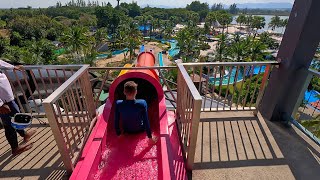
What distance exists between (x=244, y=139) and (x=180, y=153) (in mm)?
1414

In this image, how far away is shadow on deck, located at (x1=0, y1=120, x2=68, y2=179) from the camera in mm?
3395

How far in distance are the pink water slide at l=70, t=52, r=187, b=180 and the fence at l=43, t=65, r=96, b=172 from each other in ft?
0.81

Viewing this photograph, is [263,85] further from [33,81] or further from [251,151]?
[33,81]

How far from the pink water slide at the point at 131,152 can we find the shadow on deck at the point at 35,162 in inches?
25.4

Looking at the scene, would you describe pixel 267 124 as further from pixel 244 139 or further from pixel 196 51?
pixel 196 51

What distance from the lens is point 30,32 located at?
169 feet

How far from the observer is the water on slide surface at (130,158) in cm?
320

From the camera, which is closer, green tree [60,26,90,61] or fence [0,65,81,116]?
fence [0,65,81,116]

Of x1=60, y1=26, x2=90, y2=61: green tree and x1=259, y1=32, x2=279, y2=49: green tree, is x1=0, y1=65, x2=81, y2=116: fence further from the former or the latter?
x1=259, y1=32, x2=279, y2=49: green tree

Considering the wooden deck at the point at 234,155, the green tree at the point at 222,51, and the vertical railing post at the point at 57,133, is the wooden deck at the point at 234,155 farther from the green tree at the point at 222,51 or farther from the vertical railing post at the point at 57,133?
the green tree at the point at 222,51

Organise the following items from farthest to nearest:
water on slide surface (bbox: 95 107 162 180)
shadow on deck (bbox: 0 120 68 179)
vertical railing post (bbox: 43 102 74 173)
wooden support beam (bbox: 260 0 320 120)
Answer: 1. wooden support beam (bbox: 260 0 320 120)
2. shadow on deck (bbox: 0 120 68 179)
3. water on slide surface (bbox: 95 107 162 180)
4. vertical railing post (bbox: 43 102 74 173)

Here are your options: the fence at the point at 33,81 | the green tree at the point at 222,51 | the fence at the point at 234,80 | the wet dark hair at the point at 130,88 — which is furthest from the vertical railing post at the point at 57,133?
the green tree at the point at 222,51

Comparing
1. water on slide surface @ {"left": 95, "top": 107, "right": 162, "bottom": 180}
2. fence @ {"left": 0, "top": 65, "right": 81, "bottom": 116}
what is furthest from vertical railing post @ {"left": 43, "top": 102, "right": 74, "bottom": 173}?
fence @ {"left": 0, "top": 65, "right": 81, "bottom": 116}

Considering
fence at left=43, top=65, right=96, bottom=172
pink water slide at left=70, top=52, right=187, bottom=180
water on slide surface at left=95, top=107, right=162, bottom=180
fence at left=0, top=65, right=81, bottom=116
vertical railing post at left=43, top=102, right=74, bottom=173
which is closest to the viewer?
vertical railing post at left=43, top=102, right=74, bottom=173
